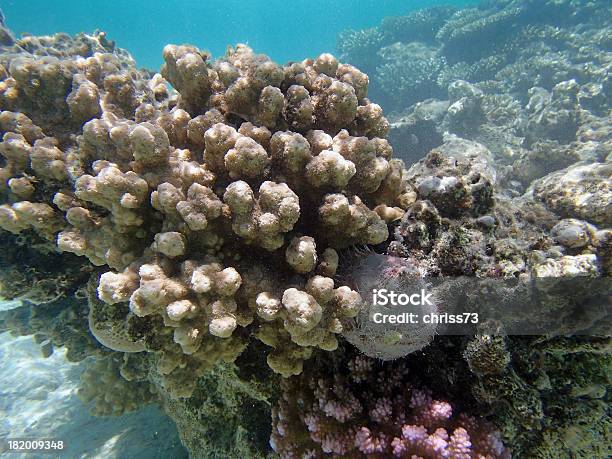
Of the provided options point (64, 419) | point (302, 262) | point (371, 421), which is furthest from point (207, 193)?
point (64, 419)

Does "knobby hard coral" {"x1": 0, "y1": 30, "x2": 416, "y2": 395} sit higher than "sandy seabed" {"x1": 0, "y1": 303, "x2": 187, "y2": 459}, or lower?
higher

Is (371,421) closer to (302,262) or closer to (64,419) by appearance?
(302,262)

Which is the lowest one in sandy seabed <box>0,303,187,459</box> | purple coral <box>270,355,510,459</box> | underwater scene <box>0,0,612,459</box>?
sandy seabed <box>0,303,187,459</box>

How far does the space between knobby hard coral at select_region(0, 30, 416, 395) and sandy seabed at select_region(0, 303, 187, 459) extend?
2.61m

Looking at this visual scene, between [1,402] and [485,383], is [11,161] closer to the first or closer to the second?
[485,383]

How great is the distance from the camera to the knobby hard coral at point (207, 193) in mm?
2104

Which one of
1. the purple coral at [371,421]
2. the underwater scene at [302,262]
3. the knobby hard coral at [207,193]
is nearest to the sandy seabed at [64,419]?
the underwater scene at [302,262]

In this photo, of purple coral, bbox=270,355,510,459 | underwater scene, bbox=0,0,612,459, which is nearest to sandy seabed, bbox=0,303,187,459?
underwater scene, bbox=0,0,612,459

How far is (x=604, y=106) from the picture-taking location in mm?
11766

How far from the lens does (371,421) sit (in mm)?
2223

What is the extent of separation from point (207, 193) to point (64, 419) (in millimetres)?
5236

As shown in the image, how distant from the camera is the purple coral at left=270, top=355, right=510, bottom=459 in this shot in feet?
6.64

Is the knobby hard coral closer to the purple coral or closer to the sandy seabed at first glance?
Answer: the purple coral

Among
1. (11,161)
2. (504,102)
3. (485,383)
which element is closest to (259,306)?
(485,383)
